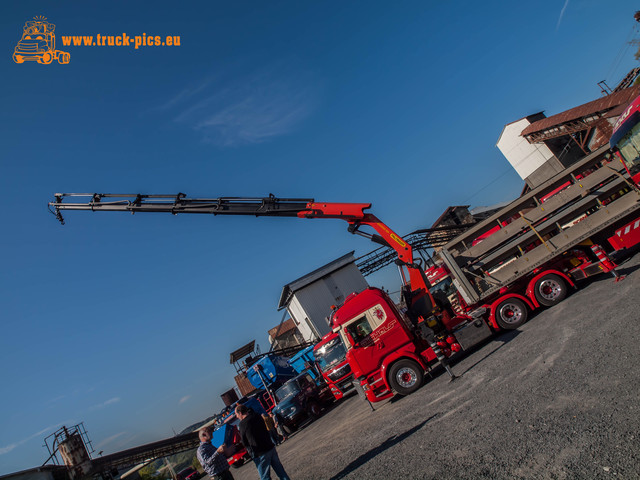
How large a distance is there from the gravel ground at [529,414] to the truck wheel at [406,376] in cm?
29

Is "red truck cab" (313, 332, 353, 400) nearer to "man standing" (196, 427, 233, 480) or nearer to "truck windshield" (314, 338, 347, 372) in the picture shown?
"truck windshield" (314, 338, 347, 372)

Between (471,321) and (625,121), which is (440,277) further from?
(625,121)

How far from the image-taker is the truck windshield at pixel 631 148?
340 inches

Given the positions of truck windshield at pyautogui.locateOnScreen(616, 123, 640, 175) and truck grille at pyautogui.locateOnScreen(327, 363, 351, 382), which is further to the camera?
truck grille at pyautogui.locateOnScreen(327, 363, 351, 382)

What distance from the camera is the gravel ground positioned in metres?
3.84

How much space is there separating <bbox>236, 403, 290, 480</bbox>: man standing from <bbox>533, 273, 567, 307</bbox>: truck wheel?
8.40m

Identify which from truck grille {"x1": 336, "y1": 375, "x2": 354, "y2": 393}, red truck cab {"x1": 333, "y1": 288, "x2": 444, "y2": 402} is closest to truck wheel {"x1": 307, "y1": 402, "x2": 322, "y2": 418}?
truck grille {"x1": 336, "y1": 375, "x2": 354, "y2": 393}

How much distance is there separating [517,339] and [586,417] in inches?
199

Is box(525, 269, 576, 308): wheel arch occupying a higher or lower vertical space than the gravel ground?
higher

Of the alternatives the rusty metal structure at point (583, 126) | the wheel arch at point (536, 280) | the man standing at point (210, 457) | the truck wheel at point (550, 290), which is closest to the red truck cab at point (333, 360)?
the wheel arch at point (536, 280)

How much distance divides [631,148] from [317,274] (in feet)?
77.9

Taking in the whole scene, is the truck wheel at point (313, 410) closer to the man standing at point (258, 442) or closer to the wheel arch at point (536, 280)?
the wheel arch at point (536, 280)

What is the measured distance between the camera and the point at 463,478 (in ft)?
13.9

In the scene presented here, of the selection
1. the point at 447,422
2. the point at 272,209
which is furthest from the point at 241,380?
the point at 447,422
